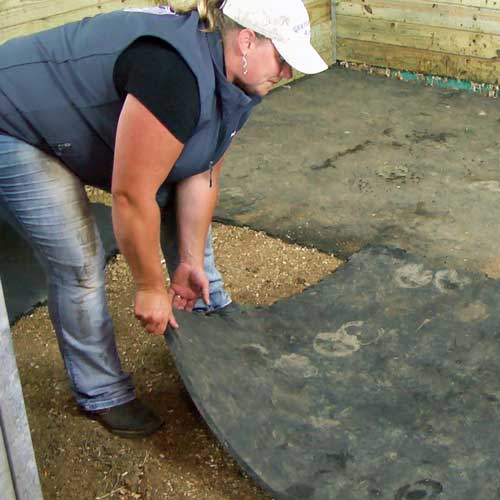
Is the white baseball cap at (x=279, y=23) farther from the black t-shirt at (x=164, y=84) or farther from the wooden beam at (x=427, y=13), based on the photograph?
the wooden beam at (x=427, y=13)

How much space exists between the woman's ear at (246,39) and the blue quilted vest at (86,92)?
0.05 meters

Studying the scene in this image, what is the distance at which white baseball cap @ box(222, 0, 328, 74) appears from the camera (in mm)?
1685

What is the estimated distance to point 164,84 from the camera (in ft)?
5.35

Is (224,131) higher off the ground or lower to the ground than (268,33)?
lower

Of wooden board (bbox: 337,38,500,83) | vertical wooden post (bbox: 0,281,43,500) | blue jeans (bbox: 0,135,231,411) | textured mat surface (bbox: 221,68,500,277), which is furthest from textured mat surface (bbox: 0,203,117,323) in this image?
wooden board (bbox: 337,38,500,83)

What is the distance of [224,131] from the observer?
76.3 inches

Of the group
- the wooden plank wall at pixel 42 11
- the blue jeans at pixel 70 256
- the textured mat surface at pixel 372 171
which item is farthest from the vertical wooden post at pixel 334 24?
the blue jeans at pixel 70 256

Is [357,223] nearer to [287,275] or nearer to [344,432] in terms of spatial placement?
[287,275]

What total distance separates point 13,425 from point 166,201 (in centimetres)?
91

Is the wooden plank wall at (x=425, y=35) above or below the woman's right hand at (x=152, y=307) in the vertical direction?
below

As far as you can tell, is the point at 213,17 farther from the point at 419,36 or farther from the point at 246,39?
the point at 419,36

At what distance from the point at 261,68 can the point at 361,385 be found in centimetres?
96

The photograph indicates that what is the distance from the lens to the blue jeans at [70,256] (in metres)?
1.93

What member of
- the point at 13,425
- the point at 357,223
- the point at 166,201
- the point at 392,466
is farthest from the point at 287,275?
the point at 13,425
